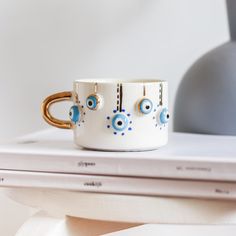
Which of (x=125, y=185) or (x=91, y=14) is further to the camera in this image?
(x=91, y=14)

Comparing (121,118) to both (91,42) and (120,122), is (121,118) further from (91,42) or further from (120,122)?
(91,42)

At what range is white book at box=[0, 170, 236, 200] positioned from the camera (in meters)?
0.43

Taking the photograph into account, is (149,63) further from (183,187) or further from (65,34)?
(183,187)

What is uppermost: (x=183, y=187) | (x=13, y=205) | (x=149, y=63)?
(x=149, y=63)

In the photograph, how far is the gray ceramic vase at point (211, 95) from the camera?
602 millimetres

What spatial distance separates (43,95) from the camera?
0.85m

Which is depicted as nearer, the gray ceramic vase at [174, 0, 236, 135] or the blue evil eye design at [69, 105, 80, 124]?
the blue evil eye design at [69, 105, 80, 124]

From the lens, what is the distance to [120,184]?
45 cm

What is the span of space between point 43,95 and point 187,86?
296 millimetres

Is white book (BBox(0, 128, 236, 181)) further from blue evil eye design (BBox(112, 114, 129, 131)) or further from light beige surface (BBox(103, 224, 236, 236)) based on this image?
light beige surface (BBox(103, 224, 236, 236))

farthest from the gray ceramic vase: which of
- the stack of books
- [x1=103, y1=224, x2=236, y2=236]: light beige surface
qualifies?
[x1=103, y1=224, x2=236, y2=236]: light beige surface

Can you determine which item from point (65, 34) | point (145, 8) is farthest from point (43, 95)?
point (145, 8)

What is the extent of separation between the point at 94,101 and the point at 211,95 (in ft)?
0.61

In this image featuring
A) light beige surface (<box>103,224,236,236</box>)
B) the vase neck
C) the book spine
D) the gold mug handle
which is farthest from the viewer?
light beige surface (<box>103,224,236,236</box>)
